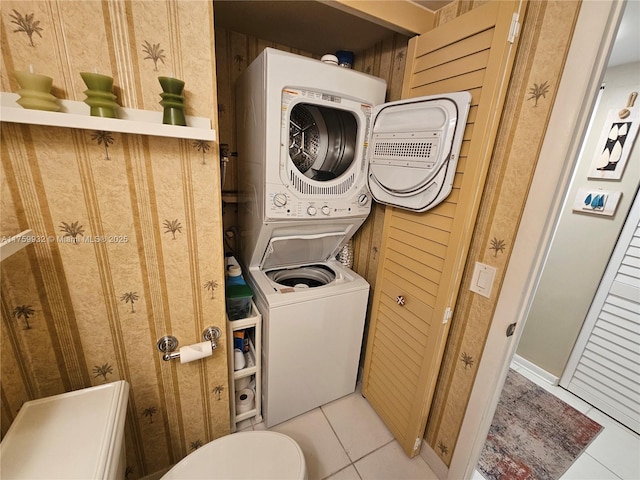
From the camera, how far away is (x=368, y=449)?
4.97 feet

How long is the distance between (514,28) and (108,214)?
58.1 inches

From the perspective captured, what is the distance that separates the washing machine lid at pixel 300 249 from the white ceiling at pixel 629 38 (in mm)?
1546

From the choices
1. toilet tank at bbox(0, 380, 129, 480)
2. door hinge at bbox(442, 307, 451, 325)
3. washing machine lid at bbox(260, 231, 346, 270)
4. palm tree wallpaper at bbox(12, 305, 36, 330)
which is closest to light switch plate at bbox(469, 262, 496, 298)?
door hinge at bbox(442, 307, 451, 325)

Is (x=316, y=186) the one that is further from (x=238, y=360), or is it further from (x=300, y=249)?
(x=238, y=360)

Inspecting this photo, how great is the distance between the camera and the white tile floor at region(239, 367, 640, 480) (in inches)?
55.6

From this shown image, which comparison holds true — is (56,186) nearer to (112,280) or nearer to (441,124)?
(112,280)

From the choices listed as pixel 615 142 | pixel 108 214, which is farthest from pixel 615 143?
pixel 108 214

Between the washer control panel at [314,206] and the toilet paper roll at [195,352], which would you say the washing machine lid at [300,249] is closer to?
the washer control panel at [314,206]

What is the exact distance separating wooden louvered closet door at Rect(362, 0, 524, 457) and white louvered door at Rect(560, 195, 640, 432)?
1.39 m

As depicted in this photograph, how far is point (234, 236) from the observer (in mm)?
1940

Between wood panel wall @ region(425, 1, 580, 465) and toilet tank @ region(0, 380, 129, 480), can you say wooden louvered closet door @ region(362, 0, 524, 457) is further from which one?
toilet tank @ region(0, 380, 129, 480)

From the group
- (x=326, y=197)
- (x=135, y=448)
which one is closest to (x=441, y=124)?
(x=326, y=197)

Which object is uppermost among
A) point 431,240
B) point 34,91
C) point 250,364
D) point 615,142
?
point 615,142

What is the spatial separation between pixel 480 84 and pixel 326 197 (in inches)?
30.1
